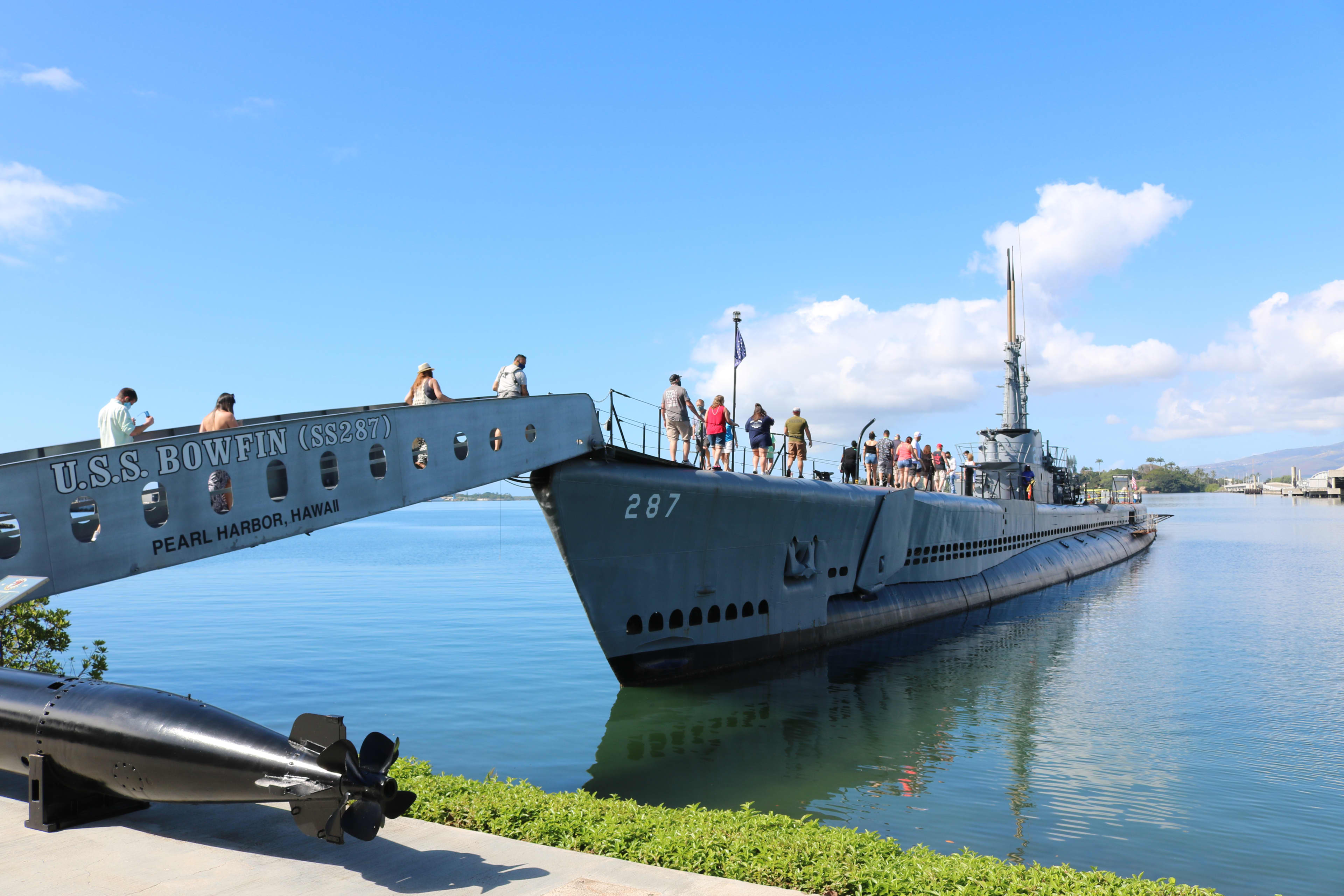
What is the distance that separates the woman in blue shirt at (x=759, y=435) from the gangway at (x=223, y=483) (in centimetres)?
716

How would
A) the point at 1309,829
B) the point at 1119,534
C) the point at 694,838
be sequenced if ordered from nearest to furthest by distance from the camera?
the point at 694,838 < the point at 1309,829 < the point at 1119,534

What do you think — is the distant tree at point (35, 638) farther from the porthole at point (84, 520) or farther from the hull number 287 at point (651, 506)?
the hull number 287 at point (651, 506)

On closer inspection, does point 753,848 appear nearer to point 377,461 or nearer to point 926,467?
point 377,461

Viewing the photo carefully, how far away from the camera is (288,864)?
6.03 meters

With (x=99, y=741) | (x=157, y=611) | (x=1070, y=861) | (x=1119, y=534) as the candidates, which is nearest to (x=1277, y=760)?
(x=1070, y=861)

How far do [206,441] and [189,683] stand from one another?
12162 millimetres

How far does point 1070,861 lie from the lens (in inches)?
346

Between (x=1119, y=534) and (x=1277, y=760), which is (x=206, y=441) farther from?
(x=1119, y=534)

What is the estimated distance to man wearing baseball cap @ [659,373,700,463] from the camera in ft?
51.8

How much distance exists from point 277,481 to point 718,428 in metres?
9.28

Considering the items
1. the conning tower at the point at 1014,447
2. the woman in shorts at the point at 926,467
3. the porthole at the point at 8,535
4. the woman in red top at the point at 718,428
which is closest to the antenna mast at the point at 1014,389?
the conning tower at the point at 1014,447

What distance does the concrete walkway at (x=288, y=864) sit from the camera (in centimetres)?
564

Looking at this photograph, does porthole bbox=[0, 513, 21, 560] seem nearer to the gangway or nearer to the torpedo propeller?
the gangway

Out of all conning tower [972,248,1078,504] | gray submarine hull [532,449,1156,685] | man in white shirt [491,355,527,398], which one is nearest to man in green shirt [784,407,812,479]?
gray submarine hull [532,449,1156,685]
